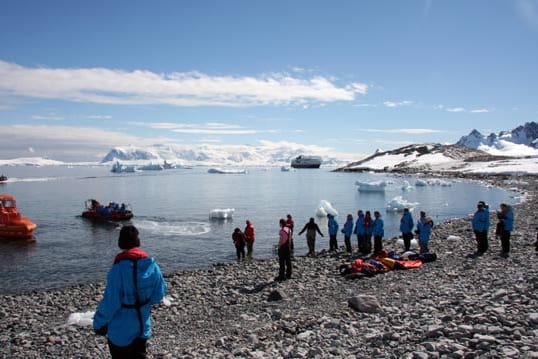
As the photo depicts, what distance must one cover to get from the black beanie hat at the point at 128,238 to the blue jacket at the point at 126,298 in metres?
0.17

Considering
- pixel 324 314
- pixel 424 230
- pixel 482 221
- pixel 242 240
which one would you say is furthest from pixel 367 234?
pixel 324 314

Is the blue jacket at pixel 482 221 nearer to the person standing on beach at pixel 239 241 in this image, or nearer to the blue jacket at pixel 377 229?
the blue jacket at pixel 377 229

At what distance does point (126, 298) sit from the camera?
4.46 metres

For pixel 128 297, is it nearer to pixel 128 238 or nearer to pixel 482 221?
pixel 128 238

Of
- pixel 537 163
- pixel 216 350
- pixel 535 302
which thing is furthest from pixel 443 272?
pixel 537 163

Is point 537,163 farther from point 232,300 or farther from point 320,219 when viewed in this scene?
point 232,300

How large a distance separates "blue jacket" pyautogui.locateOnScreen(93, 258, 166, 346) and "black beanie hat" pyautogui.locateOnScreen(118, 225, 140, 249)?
173 millimetres

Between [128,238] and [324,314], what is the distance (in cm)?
591

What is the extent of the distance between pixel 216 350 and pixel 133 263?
384 cm

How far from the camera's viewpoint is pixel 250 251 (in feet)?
66.1

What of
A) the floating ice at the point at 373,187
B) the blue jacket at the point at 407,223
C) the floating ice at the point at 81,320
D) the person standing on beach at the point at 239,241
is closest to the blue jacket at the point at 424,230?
the blue jacket at the point at 407,223

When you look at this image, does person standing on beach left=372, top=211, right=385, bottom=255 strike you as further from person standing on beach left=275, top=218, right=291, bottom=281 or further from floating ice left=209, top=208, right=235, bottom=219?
floating ice left=209, top=208, right=235, bottom=219

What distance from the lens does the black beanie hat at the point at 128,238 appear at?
4.51m

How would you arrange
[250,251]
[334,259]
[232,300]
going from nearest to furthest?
[232,300]
[334,259]
[250,251]
